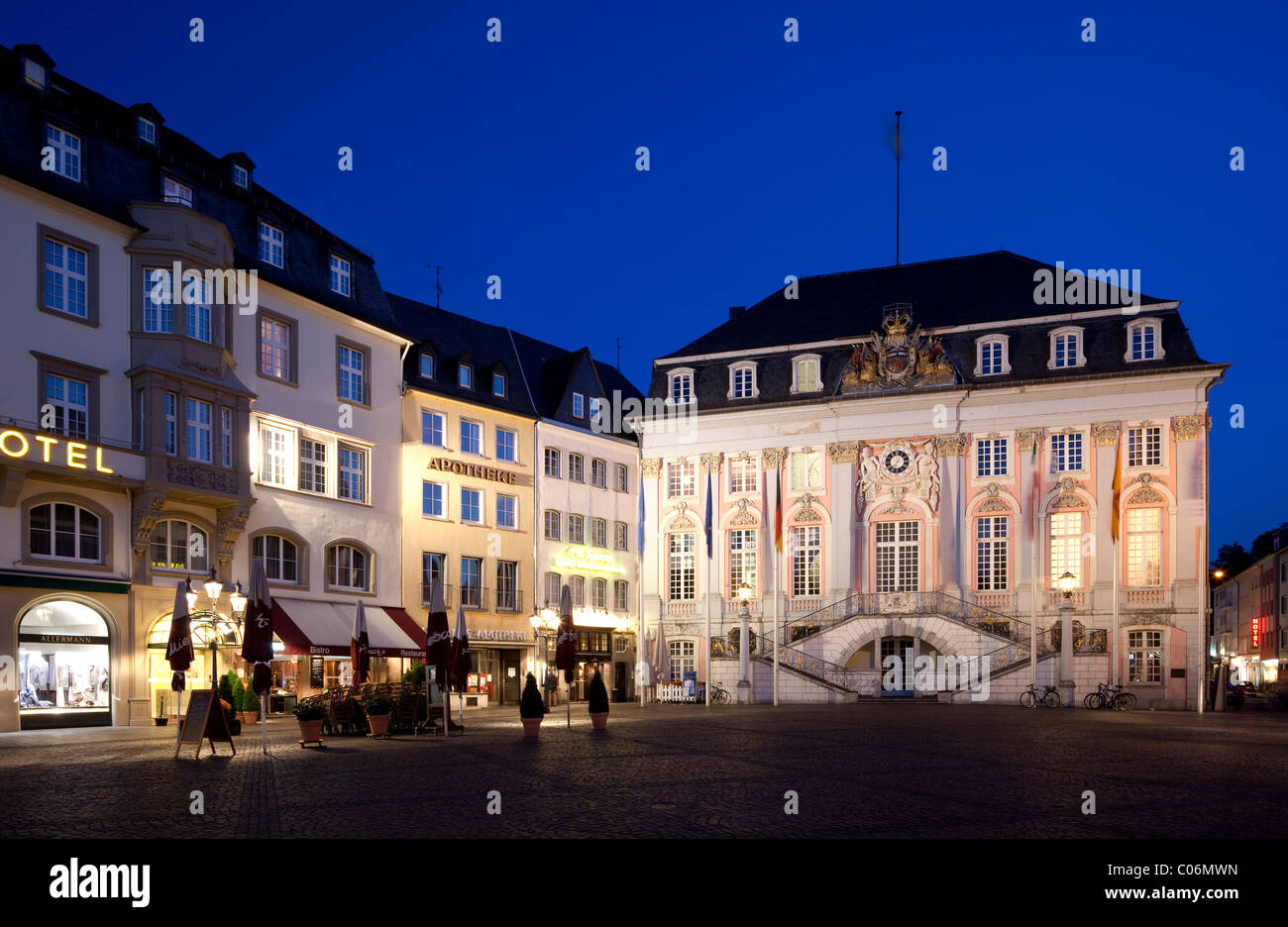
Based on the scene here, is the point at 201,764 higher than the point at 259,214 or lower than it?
lower

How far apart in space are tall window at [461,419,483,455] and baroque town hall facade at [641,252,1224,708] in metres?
10.4

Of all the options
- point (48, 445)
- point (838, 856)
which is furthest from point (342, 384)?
point (838, 856)

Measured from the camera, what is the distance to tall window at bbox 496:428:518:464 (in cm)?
5459

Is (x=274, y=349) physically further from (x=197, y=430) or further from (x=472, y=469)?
(x=472, y=469)

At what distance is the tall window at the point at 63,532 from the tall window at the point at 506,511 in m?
20.6

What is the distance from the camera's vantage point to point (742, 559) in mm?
60688

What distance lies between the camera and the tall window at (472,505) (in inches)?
2052

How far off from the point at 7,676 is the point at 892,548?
120 feet

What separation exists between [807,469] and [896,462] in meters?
4.12

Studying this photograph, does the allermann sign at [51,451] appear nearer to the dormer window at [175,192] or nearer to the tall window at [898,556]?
the dormer window at [175,192]

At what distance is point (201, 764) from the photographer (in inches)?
862

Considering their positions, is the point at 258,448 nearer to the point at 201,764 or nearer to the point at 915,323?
the point at 201,764

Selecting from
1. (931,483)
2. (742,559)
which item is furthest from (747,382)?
(931,483)

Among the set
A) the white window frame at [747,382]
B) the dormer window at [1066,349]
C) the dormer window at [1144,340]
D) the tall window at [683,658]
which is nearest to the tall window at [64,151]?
the white window frame at [747,382]
